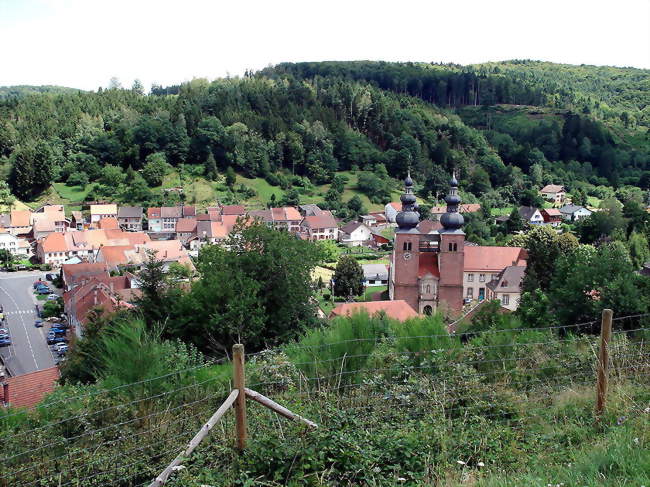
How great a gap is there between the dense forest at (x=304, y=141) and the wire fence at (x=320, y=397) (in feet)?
165

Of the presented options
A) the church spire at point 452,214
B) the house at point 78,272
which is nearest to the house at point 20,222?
the house at point 78,272

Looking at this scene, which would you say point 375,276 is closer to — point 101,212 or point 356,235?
point 356,235

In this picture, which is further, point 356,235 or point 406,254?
point 356,235

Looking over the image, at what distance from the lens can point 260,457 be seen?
3.55 m

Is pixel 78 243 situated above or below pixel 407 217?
below

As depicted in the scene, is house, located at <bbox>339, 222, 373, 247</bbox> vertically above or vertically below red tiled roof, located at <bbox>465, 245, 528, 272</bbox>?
below

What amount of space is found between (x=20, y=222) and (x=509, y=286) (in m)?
37.9

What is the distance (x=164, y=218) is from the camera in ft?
160

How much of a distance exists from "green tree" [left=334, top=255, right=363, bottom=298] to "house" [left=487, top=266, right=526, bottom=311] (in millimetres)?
6512

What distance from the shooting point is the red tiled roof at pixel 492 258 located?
29.8 m

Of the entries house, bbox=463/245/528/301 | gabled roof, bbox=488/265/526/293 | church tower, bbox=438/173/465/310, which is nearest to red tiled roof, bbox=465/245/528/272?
Result: house, bbox=463/245/528/301

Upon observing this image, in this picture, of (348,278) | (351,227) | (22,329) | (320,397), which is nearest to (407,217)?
(348,278)

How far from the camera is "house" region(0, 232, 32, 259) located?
1582 inches

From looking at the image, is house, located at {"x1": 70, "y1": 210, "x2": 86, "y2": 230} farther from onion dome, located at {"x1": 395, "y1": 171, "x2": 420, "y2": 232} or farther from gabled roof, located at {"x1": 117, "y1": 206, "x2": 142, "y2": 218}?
onion dome, located at {"x1": 395, "y1": 171, "x2": 420, "y2": 232}
